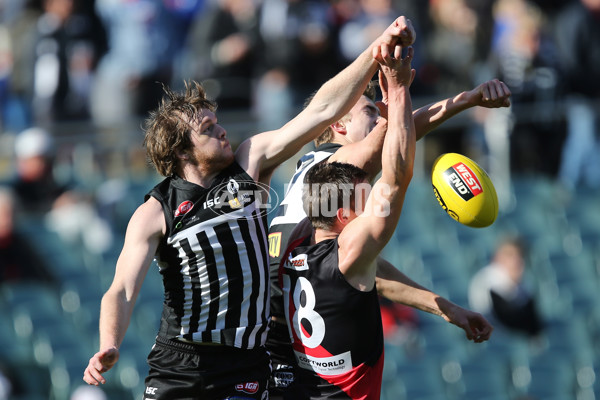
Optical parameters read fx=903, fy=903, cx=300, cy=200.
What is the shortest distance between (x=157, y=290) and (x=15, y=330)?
1531 mm

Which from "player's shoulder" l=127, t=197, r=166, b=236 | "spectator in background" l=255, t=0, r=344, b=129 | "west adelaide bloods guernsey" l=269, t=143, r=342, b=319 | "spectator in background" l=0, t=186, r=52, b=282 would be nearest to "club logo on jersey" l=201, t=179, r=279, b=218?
"player's shoulder" l=127, t=197, r=166, b=236

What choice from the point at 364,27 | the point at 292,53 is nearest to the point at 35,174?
the point at 292,53

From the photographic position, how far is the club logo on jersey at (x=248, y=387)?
4608 millimetres

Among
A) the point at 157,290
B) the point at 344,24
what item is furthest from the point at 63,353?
the point at 344,24

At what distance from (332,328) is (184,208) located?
976 mm

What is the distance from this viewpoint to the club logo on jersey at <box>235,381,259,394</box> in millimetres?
4608

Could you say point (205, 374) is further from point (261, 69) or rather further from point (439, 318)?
point (261, 69)

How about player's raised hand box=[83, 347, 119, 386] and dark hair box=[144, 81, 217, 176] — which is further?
dark hair box=[144, 81, 217, 176]

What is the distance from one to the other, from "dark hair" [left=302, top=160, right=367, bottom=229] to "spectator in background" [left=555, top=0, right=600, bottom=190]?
7.63 metres

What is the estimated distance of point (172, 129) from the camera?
471cm

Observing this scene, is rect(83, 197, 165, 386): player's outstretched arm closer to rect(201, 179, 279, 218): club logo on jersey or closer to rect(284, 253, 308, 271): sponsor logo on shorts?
rect(201, 179, 279, 218): club logo on jersey

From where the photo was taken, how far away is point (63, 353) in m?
8.73

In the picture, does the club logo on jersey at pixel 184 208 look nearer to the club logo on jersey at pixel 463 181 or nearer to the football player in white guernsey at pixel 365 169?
the football player in white guernsey at pixel 365 169

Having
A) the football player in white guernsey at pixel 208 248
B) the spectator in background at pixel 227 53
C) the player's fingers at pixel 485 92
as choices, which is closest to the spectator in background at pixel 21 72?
the spectator in background at pixel 227 53
